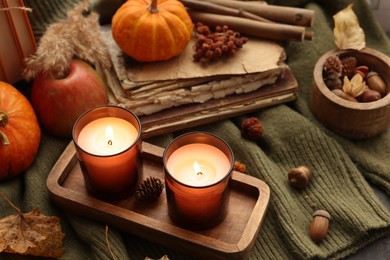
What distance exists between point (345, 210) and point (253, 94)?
0.33m

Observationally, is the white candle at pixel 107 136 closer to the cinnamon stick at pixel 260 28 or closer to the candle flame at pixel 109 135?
the candle flame at pixel 109 135

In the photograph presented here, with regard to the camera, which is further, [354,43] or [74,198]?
[354,43]

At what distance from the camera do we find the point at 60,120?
45.1 inches

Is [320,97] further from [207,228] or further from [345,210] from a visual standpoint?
[207,228]

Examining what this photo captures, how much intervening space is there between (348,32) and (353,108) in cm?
22

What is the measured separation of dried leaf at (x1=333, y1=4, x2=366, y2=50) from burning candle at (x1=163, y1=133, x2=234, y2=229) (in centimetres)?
47

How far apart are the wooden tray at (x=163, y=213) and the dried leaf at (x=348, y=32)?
0.42 meters

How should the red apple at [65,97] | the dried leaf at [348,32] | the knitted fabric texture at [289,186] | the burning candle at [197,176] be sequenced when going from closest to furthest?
the burning candle at [197,176]
the knitted fabric texture at [289,186]
the red apple at [65,97]
the dried leaf at [348,32]

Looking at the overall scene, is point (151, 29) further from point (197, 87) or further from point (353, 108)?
point (353, 108)

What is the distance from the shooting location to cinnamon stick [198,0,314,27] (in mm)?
1307

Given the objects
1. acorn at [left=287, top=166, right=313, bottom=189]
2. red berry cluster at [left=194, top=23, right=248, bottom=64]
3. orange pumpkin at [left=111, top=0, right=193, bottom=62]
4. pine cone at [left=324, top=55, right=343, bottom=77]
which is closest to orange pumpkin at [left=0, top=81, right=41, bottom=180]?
orange pumpkin at [left=111, top=0, right=193, bottom=62]

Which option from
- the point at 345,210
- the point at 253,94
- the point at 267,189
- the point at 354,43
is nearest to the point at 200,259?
the point at 267,189

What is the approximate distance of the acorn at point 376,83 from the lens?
119 cm

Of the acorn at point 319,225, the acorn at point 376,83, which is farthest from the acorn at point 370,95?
the acorn at point 319,225
